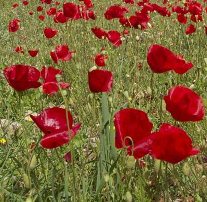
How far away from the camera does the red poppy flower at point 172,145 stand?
4.75ft

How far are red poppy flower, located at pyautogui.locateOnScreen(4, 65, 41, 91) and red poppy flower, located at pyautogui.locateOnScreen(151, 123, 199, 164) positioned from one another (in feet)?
2.41

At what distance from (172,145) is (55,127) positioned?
45cm

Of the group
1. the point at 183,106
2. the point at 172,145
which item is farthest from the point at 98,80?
the point at 172,145

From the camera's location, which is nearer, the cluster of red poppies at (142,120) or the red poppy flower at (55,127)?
the cluster of red poppies at (142,120)

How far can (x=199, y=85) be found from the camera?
161 inches

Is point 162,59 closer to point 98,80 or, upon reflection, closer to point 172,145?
point 98,80

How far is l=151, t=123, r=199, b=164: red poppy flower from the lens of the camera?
145 centimetres

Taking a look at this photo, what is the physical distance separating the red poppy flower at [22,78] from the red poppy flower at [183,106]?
66 centimetres

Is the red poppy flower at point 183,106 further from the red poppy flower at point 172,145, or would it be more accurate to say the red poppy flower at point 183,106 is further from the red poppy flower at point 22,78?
the red poppy flower at point 22,78

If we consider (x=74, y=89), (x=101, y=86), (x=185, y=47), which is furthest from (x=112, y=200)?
(x=185, y=47)

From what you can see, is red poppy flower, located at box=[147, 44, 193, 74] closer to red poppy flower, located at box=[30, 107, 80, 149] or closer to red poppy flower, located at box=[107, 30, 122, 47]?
red poppy flower, located at box=[30, 107, 80, 149]

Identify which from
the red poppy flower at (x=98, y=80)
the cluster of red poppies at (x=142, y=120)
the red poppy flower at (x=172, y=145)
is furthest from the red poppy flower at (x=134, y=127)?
the red poppy flower at (x=98, y=80)

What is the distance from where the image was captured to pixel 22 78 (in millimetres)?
1990

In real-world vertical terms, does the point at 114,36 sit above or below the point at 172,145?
below
